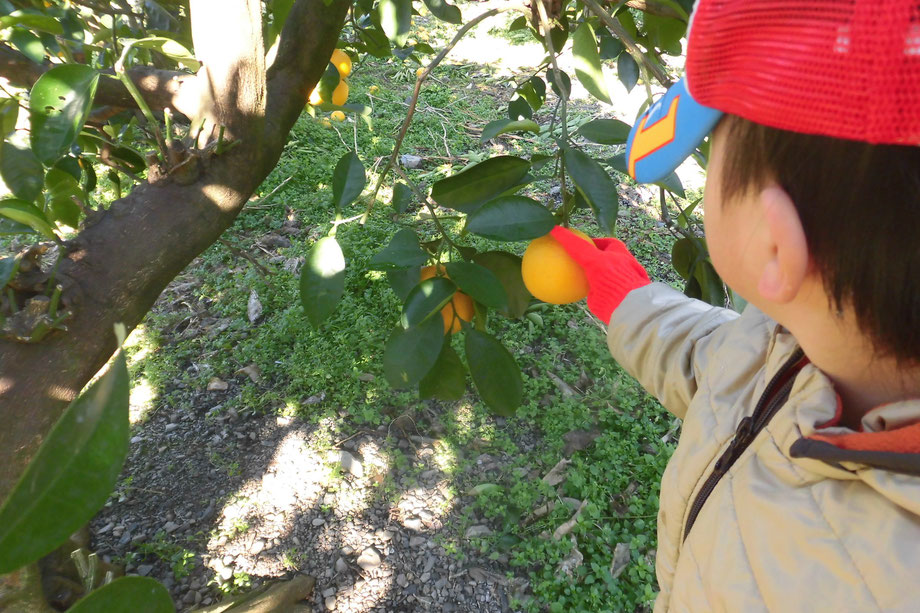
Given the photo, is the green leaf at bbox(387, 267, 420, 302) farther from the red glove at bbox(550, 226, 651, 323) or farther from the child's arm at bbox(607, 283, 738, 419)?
the child's arm at bbox(607, 283, 738, 419)

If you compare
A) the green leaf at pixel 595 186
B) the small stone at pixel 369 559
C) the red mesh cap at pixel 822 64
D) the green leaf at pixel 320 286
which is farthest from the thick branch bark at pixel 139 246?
the small stone at pixel 369 559

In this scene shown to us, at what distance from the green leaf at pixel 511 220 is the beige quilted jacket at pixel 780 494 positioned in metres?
0.29

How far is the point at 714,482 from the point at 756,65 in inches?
17.8

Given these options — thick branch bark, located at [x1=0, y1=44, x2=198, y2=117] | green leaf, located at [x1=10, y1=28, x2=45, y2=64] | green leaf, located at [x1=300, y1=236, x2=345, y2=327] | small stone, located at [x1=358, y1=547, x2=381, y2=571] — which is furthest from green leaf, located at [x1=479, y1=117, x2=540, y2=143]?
small stone, located at [x1=358, y1=547, x2=381, y2=571]

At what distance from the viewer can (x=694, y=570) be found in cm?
69

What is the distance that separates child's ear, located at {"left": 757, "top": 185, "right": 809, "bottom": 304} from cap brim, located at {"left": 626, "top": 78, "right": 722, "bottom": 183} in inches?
3.5

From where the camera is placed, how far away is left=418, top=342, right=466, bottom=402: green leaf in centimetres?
115

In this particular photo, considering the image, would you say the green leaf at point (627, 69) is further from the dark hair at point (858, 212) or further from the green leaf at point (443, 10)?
the dark hair at point (858, 212)

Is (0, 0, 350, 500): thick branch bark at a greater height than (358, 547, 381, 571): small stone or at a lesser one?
greater

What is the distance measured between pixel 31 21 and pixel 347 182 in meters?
0.52

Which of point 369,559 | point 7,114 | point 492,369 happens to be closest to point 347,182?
point 492,369

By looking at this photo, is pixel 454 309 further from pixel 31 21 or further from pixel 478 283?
pixel 31 21

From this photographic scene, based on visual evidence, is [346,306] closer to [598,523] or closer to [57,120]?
[598,523]

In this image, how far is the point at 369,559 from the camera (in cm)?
141
